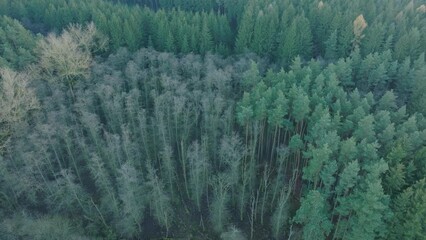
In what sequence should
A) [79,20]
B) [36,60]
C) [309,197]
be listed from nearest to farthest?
[309,197]
[36,60]
[79,20]

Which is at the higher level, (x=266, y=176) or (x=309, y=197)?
(x=309, y=197)

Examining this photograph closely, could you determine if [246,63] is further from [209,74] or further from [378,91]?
[378,91]

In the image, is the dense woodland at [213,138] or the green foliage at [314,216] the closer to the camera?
the green foliage at [314,216]

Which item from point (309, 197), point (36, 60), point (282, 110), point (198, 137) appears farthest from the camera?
point (36, 60)

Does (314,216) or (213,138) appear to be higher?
(213,138)

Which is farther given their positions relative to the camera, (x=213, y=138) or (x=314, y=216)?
(x=213, y=138)

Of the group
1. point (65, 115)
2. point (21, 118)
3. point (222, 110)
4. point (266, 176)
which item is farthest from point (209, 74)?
point (21, 118)

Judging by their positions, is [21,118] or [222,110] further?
[222,110]

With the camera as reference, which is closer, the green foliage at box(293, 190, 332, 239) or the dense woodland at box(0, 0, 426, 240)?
the green foliage at box(293, 190, 332, 239)
